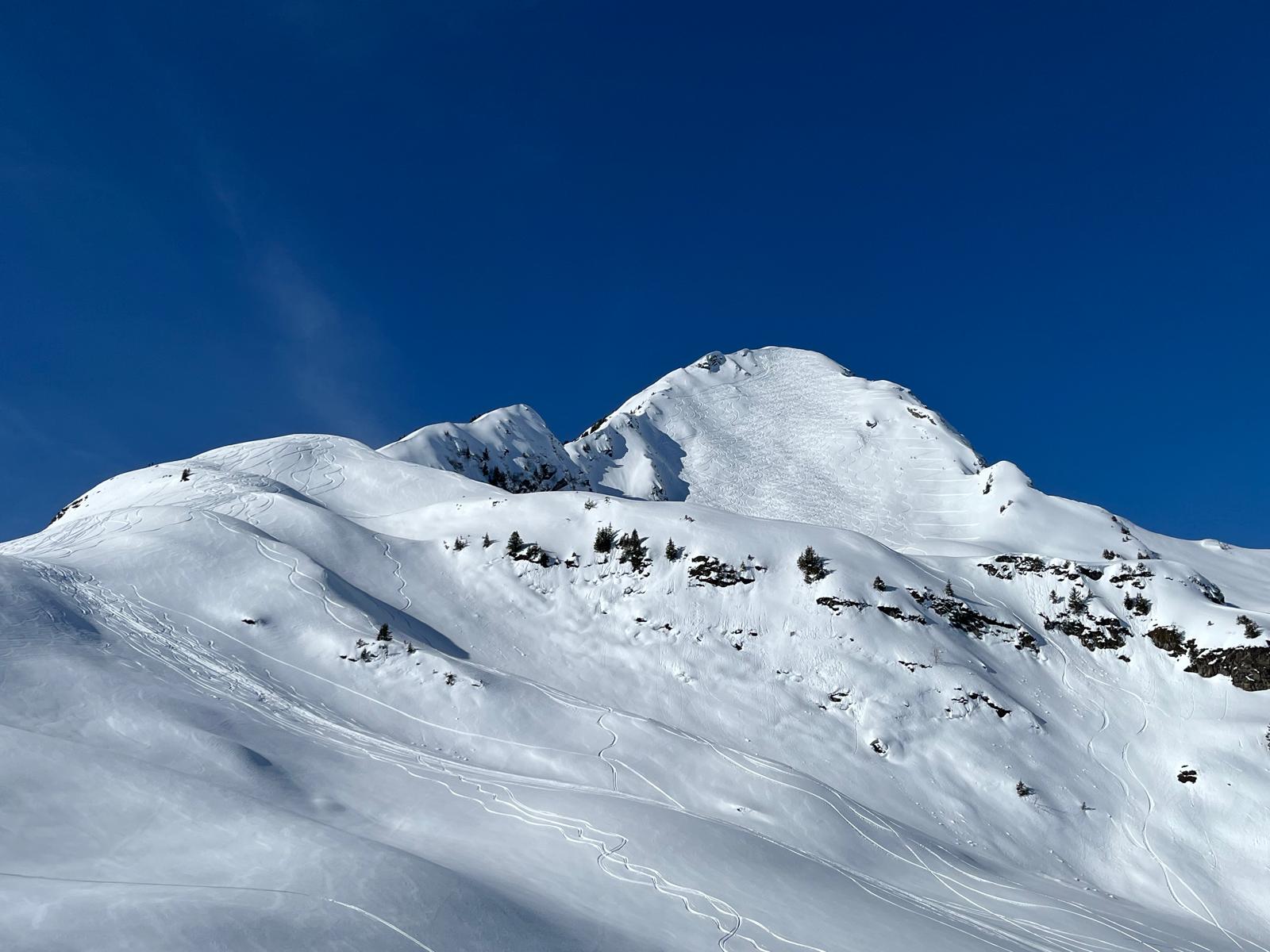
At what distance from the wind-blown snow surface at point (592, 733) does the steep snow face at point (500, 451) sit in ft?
37.1

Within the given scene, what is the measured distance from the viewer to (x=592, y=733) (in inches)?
682

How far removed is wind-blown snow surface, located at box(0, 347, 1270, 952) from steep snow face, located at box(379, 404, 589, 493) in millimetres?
11312

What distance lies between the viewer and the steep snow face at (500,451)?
5012 centimetres

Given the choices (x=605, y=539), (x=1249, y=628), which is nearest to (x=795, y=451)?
(x=605, y=539)

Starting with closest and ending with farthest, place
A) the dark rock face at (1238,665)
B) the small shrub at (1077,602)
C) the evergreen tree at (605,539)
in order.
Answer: the dark rock face at (1238,665), the small shrub at (1077,602), the evergreen tree at (605,539)

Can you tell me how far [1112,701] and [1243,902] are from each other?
686cm

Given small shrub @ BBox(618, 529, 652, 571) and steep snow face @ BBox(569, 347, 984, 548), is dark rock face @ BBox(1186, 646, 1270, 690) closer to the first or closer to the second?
small shrub @ BBox(618, 529, 652, 571)

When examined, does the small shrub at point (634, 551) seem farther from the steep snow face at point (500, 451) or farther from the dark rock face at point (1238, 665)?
the steep snow face at point (500, 451)

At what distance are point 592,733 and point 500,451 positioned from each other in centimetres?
3945

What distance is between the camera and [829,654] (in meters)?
23.0

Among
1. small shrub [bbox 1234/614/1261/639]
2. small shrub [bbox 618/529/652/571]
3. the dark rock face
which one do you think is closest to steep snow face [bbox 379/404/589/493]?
small shrub [bbox 618/529/652/571]

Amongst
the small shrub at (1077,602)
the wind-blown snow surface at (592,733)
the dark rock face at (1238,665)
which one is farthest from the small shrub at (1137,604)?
the dark rock face at (1238,665)

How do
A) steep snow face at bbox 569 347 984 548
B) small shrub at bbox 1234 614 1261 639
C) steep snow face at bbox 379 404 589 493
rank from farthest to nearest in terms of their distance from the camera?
steep snow face at bbox 569 347 984 548 < steep snow face at bbox 379 404 589 493 < small shrub at bbox 1234 614 1261 639

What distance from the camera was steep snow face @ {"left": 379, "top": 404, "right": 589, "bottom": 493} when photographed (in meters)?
50.1
